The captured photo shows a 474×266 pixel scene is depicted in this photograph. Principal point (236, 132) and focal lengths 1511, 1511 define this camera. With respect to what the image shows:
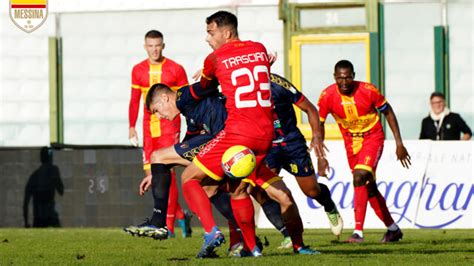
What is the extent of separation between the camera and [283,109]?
14.9 metres

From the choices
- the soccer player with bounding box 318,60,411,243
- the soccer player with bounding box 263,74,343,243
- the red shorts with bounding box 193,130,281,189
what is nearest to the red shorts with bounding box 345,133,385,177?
the soccer player with bounding box 318,60,411,243

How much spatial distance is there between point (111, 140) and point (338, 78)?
8.36 meters

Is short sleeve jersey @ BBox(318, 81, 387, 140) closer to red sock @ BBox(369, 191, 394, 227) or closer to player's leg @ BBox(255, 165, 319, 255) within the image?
red sock @ BBox(369, 191, 394, 227)

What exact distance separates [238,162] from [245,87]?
0.62m

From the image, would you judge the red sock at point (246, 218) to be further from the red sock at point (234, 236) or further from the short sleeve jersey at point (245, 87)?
the short sleeve jersey at point (245, 87)

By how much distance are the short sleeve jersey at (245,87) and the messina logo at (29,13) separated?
12661mm

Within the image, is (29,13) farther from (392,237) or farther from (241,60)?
(241,60)

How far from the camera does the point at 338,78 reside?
56.8 feet

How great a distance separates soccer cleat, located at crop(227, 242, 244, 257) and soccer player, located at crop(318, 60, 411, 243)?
3.32 metres

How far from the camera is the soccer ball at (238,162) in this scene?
12188 millimetres

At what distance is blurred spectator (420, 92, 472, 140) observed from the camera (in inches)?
863

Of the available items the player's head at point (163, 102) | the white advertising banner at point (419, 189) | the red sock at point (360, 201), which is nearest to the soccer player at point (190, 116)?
the player's head at point (163, 102)

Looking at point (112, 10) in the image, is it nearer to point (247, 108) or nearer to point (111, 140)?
point (111, 140)

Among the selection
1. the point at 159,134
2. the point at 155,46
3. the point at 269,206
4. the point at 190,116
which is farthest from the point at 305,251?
the point at 155,46
